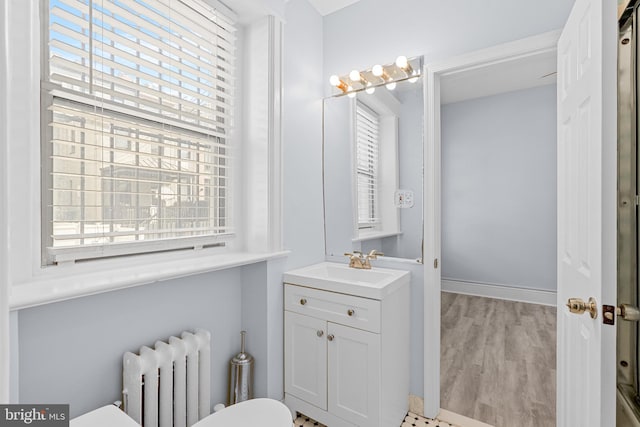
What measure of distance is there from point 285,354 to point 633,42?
2.38 m

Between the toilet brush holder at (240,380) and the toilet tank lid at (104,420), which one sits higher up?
the toilet tank lid at (104,420)

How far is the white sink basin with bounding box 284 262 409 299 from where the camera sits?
1.60 metres

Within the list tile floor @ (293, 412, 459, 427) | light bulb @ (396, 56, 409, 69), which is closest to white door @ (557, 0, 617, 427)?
tile floor @ (293, 412, 459, 427)

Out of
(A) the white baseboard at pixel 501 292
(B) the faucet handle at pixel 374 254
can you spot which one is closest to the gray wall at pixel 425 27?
(B) the faucet handle at pixel 374 254

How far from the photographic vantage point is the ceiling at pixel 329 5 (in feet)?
7.12

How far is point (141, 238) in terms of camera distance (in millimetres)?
1444

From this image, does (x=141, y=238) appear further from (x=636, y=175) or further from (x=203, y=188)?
(x=636, y=175)

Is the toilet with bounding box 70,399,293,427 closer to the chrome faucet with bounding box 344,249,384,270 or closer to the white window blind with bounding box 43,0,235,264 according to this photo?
the white window blind with bounding box 43,0,235,264

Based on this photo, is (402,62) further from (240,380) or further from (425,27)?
(240,380)

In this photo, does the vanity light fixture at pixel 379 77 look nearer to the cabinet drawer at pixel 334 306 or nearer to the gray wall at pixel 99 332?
the cabinet drawer at pixel 334 306

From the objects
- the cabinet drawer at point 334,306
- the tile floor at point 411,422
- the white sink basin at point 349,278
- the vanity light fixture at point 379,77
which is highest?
the vanity light fixture at point 379,77

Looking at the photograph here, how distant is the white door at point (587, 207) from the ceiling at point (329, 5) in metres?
1.35

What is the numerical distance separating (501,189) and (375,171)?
2647 mm

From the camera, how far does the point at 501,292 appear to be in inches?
156
